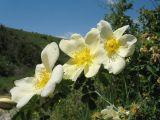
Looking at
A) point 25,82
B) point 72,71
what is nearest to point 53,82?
point 72,71

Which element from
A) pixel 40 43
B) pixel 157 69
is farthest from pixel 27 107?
pixel 40 43

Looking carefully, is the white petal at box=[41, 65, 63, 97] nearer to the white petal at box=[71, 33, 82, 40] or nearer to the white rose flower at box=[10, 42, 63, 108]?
the white rose flower at box=[10, 42, 63, 108]

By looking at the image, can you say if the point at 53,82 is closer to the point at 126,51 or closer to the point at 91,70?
the point at 91,70

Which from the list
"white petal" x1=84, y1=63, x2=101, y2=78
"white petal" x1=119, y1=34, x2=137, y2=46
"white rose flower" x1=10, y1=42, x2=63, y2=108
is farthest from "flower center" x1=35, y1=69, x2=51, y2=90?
"white petal" x1=119, y1=34, x2=137, y2=46

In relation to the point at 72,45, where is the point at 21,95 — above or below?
below

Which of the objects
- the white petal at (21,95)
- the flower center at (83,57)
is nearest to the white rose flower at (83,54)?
the flower center at (83,57)

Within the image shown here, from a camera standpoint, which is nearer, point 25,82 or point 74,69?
point 74,69

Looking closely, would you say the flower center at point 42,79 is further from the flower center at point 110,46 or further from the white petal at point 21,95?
the flower center at point 110,46
